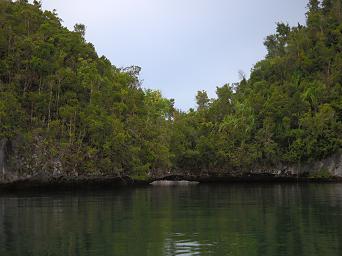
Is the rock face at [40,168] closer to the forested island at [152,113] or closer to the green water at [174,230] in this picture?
the forested island at [152,113]

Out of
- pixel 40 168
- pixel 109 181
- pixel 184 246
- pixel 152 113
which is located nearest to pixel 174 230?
pixel 184 246

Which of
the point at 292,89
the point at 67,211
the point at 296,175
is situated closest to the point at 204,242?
the point at 67,211

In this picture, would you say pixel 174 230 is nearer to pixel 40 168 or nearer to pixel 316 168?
pixel 40 168

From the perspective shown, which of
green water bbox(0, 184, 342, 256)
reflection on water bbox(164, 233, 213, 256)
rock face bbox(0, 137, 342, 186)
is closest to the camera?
reflection on water bbox(164, 233, 213, 256)

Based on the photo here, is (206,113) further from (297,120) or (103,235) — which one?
(103,235)

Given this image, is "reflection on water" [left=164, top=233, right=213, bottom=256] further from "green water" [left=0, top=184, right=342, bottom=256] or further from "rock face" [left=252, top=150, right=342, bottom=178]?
"rock face" [left=252, top=150, right=342, bottom=178]

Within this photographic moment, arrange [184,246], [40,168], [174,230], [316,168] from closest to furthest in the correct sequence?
[184,246]
[174,230]
[40,168]
[316,168]

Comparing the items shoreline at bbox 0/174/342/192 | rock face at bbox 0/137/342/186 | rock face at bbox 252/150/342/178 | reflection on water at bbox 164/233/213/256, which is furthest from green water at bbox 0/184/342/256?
rock face at bbox 252/150/342/178

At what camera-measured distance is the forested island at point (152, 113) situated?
62.0m

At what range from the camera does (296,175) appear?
89.9 m

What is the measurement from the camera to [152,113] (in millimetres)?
95688

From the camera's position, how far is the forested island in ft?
204

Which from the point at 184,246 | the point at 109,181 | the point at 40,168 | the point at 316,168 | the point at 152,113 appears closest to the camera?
the point at 184,246

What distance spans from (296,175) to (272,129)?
352 inches
